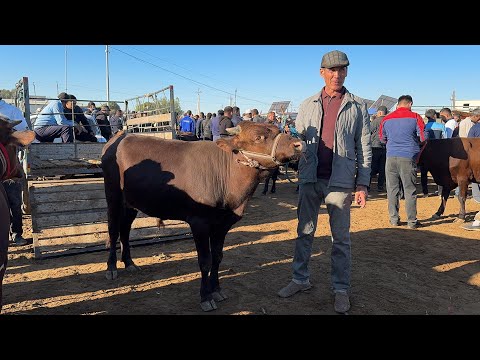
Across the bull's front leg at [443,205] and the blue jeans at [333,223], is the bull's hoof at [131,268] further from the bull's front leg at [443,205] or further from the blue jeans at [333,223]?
the bull's front leg at [443,205]

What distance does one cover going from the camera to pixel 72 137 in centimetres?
834

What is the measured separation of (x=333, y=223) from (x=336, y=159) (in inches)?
28.2

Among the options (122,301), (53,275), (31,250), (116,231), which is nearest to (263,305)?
(122,301)

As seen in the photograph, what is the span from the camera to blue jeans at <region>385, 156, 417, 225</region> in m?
7.20

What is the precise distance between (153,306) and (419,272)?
364cm

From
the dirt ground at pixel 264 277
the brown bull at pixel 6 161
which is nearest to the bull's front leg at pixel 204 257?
the dirt ground at pixel 264 277

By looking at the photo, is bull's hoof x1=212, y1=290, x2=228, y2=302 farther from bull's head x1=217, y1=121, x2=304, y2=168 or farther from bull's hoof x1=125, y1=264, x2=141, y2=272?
bull's head x1=217, y1=121, x2=304, y2=168

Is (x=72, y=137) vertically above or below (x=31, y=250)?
above

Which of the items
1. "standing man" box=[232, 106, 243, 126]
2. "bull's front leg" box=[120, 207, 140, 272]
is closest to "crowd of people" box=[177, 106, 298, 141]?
"standing man" box=[232, 106, 243, 126]

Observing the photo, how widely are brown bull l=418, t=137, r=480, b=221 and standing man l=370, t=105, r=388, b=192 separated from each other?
8.48 feet

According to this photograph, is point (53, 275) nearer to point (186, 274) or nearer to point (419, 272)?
point (186, 274)

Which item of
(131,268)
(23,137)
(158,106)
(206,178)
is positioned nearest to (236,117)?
(158,106)

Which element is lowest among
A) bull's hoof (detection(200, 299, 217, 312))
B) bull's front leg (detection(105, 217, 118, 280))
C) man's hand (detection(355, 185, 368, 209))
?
bull's hoof (detection(200, 299, 217, 312))

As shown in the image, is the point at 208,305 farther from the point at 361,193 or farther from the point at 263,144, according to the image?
the point at 361,193
